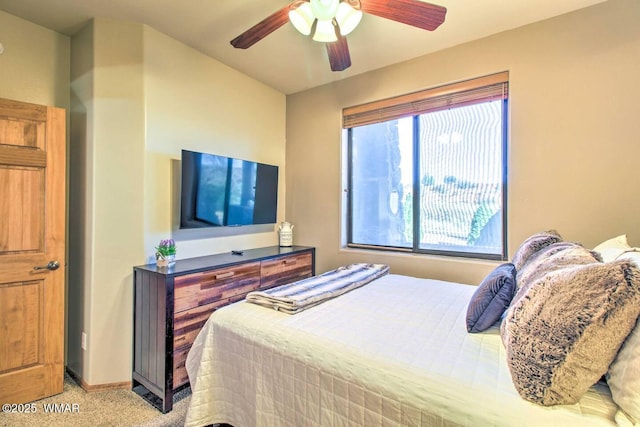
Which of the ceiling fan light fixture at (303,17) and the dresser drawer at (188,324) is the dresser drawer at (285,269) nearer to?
the dresser drawer at (188,324)

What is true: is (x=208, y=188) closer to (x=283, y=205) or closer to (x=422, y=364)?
(x=283, y=205)

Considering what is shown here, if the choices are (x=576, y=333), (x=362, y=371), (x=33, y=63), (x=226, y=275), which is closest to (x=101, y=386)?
(x=226, y=275)

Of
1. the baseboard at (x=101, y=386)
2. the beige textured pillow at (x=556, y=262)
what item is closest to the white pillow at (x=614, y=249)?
the beige textured pillow at (x=556, y=262)

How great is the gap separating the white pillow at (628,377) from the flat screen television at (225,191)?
8.46 ft

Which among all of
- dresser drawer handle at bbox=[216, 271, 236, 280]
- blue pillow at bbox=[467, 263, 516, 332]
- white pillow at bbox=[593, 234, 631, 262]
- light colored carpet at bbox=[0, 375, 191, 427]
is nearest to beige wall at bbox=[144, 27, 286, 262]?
dresser drawer handle at bbox=[216, 271, 236, 280]

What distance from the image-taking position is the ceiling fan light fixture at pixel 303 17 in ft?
5.51

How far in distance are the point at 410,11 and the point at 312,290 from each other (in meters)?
1.69

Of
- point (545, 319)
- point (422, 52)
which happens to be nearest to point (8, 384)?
point (545, 319)

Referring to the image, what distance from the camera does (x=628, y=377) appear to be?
849mm

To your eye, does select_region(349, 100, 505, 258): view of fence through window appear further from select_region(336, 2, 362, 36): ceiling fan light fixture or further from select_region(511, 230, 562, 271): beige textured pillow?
select_region(336, 2, 362, 36): ceiling fan light fixture

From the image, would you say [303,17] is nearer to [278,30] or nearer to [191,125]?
[278,30]

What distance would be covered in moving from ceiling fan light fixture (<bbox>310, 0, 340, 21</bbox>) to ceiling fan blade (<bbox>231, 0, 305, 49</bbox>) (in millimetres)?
83

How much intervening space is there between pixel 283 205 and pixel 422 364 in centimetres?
281

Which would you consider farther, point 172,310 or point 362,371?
point 172,310
